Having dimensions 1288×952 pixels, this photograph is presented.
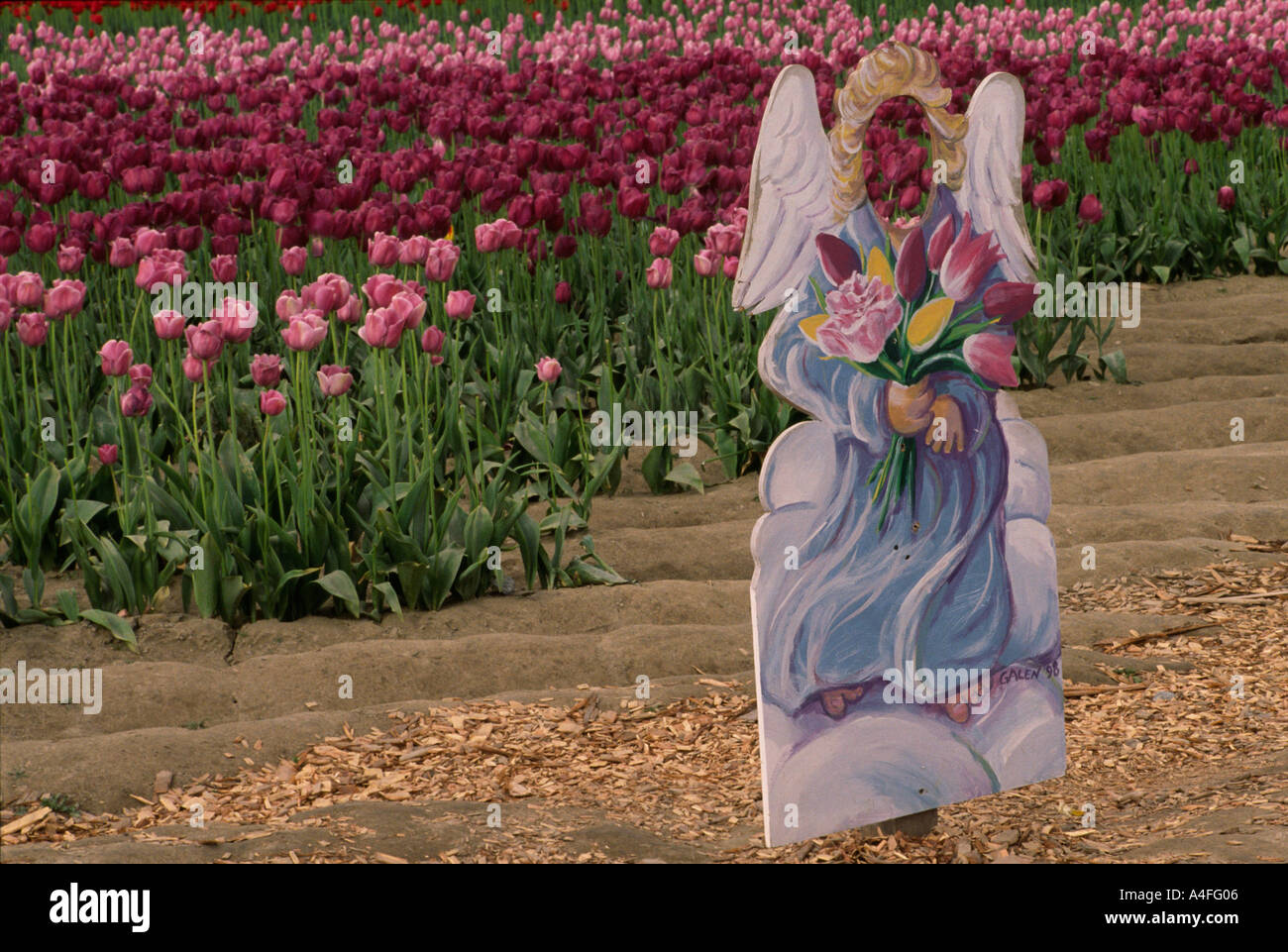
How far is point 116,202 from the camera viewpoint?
802 cm

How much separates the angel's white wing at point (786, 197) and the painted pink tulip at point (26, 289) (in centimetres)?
299

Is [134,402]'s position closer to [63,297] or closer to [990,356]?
[63,297]

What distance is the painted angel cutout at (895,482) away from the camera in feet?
10.2

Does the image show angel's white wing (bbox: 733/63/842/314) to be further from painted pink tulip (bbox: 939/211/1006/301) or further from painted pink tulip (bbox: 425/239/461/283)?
painted pink tulip (bbox: 425/239/461/283)

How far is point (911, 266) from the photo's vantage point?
10.6ft

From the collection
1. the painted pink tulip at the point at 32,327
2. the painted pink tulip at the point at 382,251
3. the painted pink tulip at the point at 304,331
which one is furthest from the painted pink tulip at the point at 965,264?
the painted pink tulip at the point at 32,327

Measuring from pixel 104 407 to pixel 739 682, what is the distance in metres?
2.88

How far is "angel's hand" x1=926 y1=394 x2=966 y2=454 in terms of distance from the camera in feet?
10.8

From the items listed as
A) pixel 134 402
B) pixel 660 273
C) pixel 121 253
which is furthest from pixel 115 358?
pixel 660 273

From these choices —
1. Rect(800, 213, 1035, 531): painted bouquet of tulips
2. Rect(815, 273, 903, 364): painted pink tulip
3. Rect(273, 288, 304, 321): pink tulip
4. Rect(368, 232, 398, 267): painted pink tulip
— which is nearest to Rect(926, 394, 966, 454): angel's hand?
Rect(800, 213, 1035, 531): painted bouquet of tulips

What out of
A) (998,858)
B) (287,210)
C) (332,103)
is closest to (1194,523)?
(998,858)

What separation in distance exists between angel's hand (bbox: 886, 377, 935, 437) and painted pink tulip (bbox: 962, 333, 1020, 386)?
121 millimetres

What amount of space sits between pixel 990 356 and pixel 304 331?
220cm

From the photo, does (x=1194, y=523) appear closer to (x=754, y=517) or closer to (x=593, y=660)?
(x=754, y=517)
